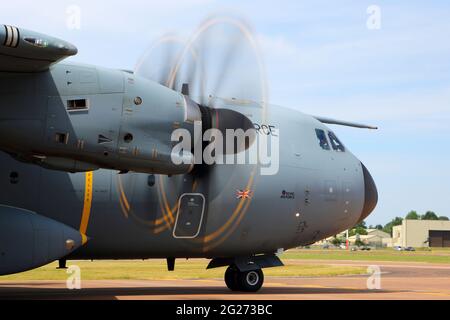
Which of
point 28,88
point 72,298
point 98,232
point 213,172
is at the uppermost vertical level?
point 28,88

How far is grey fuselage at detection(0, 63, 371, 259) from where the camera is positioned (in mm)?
14938

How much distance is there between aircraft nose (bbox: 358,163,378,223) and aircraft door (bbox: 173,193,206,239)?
6.25 meters

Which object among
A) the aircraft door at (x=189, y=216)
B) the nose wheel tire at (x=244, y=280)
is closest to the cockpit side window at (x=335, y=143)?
the nose wheel tire at (x=244, y=280)

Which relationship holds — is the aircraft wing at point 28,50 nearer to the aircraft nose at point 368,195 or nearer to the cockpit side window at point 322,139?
the cockpit side window at point 322,139

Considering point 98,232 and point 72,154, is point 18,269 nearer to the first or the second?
point 98,232

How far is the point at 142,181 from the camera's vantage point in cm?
2053

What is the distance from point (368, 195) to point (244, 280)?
499cm

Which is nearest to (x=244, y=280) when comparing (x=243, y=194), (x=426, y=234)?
(x=243, y=194)

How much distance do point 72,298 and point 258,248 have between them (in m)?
5.69

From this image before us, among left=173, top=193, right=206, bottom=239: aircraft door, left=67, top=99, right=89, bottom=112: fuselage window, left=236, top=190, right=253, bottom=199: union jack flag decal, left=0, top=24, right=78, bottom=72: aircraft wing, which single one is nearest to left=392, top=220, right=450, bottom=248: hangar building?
left=236, top=190, right=253, bottom=199: union jack flag decal

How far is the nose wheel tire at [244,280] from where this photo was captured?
76.9 feet

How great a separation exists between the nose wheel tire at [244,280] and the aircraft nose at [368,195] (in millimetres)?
4086
